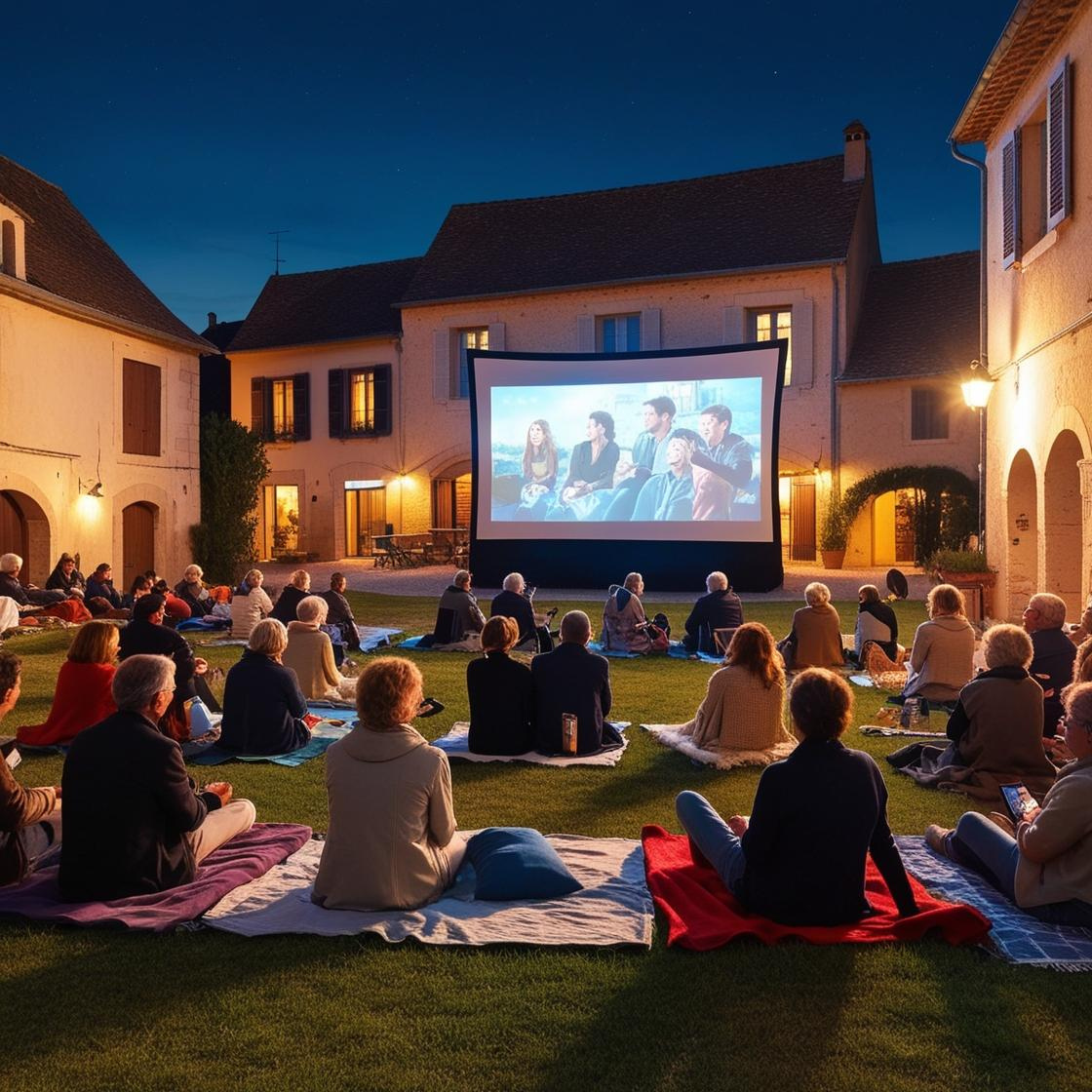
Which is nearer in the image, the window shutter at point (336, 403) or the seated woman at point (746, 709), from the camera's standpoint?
the seated woman at point (746, 709)

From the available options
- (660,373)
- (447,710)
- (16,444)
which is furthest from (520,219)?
(447,710)

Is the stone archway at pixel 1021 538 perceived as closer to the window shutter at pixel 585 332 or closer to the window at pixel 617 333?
the window at pixel 617 333

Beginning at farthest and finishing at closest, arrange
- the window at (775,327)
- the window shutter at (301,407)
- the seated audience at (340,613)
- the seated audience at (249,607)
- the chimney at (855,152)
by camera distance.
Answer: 1. the window shutter at (301,407)
2. the chimney at (855,152)
3. the window at (775,327)
4. the seated audience at (249,607)
5. the seated audience at (340,613)

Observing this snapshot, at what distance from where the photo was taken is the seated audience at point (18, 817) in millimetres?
4059

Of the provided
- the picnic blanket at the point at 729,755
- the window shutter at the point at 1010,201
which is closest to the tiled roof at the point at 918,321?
the window shutter at the point at 1010,201

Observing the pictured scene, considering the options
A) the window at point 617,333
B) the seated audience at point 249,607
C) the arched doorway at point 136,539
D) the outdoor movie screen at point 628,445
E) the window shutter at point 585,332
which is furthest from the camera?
the window shutter at point 585,332

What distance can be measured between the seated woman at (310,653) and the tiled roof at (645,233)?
1703 cm

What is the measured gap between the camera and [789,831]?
368cm

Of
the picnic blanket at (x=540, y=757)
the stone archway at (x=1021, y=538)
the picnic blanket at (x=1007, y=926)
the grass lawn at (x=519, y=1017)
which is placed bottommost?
the grass lawn at (x=519, y=1017)

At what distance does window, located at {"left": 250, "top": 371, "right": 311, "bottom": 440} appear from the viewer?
28.1 m

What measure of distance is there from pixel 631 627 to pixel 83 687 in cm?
613

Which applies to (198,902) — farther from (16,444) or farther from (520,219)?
(520,219)

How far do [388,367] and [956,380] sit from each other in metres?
13.5

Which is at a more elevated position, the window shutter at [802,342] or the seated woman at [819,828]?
the window shutter at [802,342]
